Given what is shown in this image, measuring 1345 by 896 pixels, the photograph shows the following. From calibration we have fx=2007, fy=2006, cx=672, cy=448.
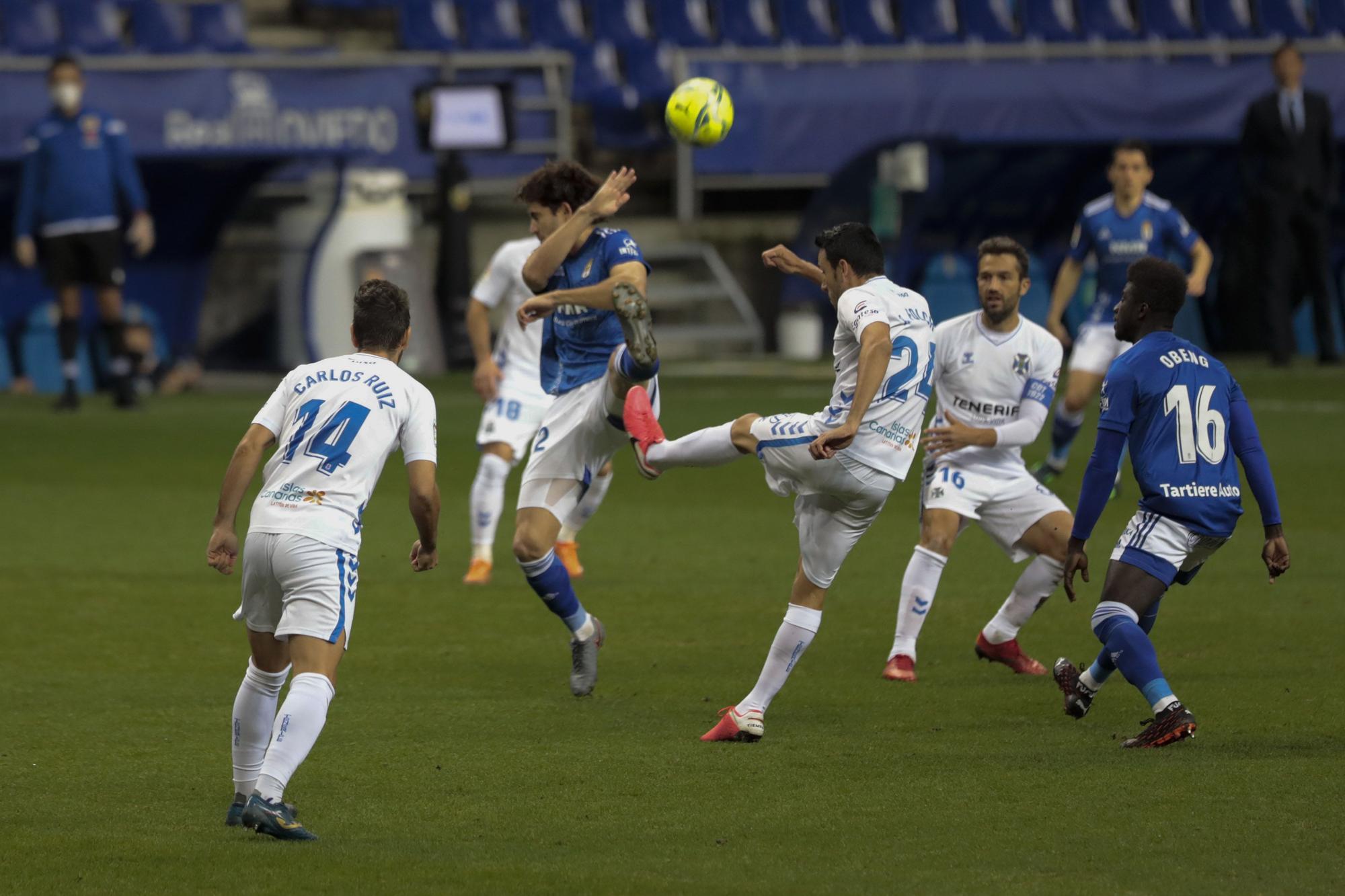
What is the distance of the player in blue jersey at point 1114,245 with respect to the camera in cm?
1198

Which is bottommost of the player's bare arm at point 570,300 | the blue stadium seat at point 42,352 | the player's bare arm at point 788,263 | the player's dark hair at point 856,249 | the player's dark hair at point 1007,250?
the blue stadium seat at point 42,352

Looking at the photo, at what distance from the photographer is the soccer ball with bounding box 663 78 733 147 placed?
8203mm

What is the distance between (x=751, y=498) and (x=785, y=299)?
971 centimetres

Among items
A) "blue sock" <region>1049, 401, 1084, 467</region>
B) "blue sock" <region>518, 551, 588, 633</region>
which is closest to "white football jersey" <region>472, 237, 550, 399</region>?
"blue sock" <region>518, 551, 588, 633</region>

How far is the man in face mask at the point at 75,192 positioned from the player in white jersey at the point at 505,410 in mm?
7378

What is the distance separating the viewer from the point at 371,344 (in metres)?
5.51

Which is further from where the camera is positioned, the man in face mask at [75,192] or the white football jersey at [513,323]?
the man in face mask at [75,192]

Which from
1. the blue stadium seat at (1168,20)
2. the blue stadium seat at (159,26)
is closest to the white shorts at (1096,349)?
the blue stadium seat at (159,26)

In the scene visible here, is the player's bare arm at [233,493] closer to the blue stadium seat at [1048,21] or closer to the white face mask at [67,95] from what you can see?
the white face mask at [67,95]

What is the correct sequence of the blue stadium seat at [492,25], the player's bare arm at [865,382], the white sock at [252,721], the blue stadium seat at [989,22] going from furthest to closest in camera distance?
the blue stadium seat at [989,22] → the blue stadium seat at [492,25] → the player's bare arm at [865,382] → the white sock at [252,721]

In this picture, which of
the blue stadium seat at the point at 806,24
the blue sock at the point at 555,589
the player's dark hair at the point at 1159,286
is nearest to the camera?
the player's dark hair at the point at 1159,286

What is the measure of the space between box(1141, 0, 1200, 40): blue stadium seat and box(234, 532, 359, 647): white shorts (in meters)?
21.5

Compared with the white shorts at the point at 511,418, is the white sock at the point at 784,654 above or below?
below

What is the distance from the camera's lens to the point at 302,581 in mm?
5281
